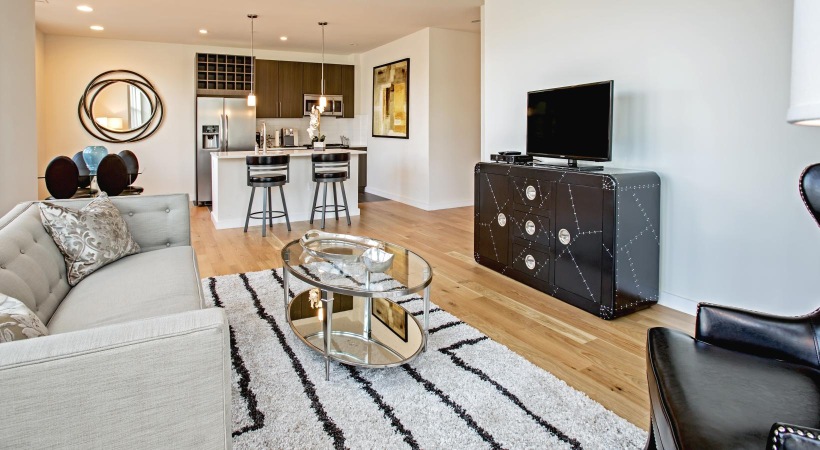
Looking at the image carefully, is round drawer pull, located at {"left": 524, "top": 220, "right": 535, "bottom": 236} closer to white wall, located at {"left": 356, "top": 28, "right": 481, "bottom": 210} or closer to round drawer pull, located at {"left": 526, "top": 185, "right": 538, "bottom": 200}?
round drawer pull, located at {"left": 526, "top": 185, "right": 538, "bottom": 200}

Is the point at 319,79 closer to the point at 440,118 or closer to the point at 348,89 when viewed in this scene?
the point at 348,89

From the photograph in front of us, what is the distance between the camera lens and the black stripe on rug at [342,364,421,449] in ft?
6.21

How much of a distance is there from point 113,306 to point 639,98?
3.36m

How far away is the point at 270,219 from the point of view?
5.95 metres

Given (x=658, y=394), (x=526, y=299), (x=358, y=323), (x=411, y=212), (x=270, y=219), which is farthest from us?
(x=411, y=212)

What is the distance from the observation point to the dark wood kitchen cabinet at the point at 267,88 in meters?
8.52

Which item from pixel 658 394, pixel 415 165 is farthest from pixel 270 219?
pixel 658 394

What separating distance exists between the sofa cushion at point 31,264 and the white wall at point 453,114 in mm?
5407

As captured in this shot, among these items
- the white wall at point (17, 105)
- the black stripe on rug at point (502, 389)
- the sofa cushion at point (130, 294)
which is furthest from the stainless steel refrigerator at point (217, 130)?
the black stripe on rug at point (502, 389)

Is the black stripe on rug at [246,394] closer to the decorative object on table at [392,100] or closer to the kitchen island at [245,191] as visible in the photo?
the kitchen island at [245,191]

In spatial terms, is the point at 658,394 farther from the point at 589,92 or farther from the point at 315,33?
the point at 315,33

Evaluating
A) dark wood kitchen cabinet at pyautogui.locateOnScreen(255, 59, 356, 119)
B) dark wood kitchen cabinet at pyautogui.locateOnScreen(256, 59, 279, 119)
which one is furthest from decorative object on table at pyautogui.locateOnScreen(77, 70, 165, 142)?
dark wood kitchen cabinet at pyautogui.locateOnScreen(255, 59, 356, 119)

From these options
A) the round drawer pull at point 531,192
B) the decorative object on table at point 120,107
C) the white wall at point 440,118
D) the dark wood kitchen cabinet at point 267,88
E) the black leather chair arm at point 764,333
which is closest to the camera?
the black leather chair arm at point 764,333

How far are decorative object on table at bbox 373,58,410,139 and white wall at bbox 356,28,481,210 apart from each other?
0.13 m
